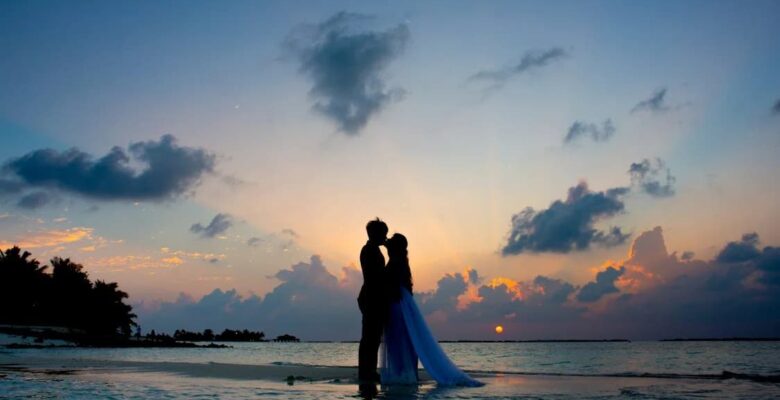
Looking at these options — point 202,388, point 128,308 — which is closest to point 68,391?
point 202,388

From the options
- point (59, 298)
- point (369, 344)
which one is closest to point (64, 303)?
point (59, 298)

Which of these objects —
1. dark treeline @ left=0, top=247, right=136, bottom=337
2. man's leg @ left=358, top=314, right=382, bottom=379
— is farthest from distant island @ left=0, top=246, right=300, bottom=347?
man's leg @ left=358, top=314, right=382, bottom=379

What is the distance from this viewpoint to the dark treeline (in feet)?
263

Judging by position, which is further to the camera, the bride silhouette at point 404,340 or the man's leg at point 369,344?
the man's leg at point 369,344

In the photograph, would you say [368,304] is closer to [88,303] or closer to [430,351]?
[430,351]

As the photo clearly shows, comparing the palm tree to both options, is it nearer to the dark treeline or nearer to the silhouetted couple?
the dark treeline

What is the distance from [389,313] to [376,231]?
1663 millimetres

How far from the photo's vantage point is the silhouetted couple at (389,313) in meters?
11.8

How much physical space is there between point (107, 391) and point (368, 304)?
15.8 ft

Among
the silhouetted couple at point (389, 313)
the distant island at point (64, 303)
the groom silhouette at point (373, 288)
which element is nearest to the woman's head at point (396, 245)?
the silhouetted couple at point (389, 313)

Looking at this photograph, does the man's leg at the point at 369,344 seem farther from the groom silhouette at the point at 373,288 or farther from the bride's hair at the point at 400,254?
the bride's hair at the point at 400,254

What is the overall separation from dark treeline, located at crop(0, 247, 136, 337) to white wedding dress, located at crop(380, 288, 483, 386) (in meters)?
80.8

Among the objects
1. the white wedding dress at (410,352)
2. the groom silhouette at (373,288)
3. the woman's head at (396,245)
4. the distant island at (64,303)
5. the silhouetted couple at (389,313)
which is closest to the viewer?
the white wedding dress at (410,352)

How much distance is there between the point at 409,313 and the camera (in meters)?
12.0
